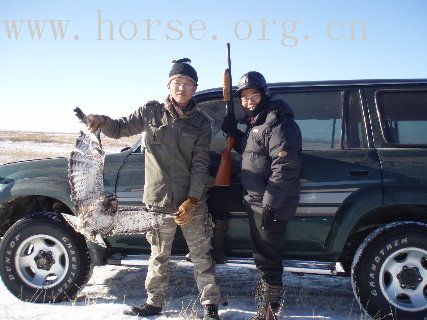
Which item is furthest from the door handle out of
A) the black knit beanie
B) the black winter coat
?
the black knit beanie

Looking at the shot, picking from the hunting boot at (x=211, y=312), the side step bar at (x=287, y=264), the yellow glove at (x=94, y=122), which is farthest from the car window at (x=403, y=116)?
the yellow glove at (x=94, y=122)

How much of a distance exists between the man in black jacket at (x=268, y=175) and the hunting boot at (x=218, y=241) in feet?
0.96

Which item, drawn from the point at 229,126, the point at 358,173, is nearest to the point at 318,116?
the point at 358,173

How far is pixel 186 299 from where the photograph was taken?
147 inches

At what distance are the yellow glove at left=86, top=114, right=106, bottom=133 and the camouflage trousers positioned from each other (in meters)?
0.93

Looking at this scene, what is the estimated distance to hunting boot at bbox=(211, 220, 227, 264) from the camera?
11.2ft

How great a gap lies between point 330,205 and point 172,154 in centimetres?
135

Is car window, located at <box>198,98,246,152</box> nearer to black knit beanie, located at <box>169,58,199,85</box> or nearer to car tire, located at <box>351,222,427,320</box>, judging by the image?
black knit beanie, located at <box>169,58,199,85</box>

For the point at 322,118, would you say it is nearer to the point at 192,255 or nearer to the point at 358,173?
the point at 358,173

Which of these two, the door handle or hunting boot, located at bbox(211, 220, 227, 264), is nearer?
the door handle

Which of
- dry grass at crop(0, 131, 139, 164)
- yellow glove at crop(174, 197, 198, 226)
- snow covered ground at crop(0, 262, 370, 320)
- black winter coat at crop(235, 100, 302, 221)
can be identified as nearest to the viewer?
black winter coat at crop(235, 100, 302, 221)

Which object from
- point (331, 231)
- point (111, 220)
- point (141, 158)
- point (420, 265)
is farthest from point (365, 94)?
point (111, 220)

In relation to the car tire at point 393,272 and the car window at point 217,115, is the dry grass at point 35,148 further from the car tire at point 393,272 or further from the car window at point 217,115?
the car tire at point 393,272

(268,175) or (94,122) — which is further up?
(94,122)
